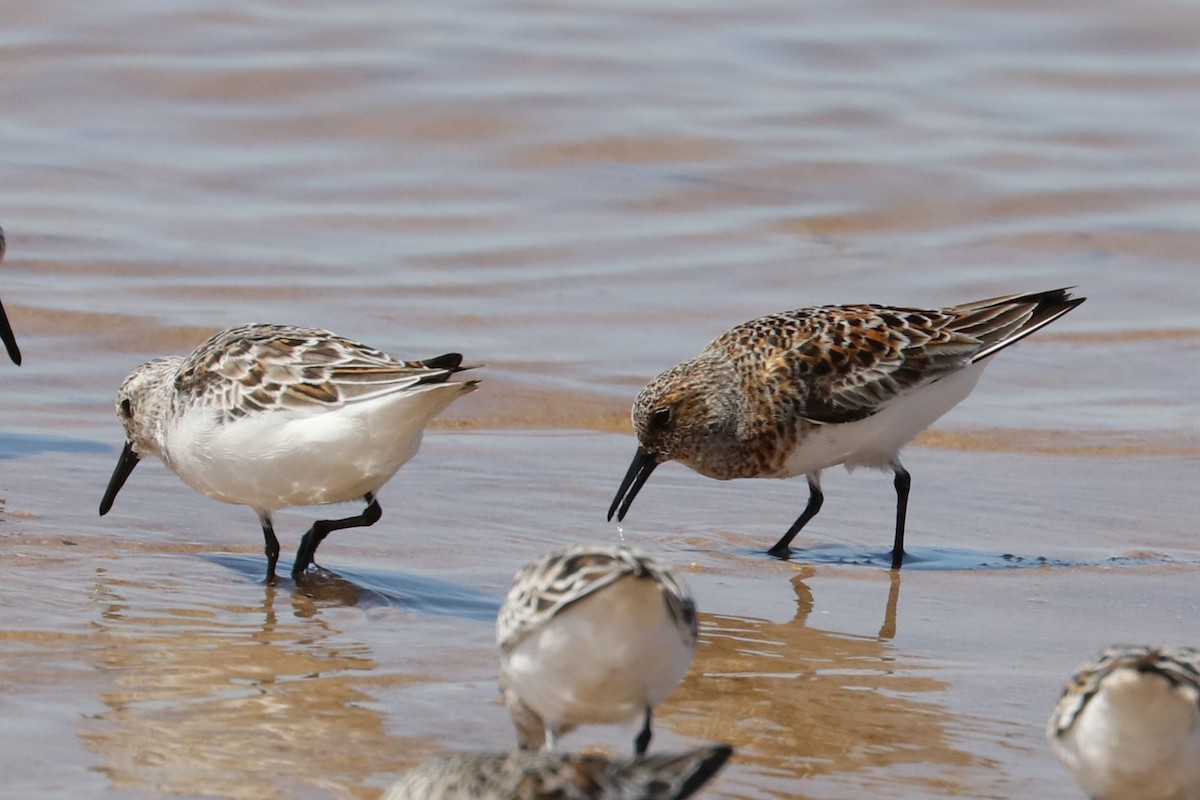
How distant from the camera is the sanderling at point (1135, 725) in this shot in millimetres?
4230

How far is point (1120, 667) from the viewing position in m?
4.27

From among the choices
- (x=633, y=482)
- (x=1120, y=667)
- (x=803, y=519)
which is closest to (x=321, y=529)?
(x=633, y=482)

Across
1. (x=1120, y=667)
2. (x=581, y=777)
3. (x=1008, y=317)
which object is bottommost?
(x=581, y=777)

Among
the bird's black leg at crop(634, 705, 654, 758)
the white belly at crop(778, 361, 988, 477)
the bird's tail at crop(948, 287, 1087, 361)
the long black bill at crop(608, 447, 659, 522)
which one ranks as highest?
the bird's tail at crop(948, 287, 1087, 361)

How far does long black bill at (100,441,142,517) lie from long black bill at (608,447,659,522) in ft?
6.51

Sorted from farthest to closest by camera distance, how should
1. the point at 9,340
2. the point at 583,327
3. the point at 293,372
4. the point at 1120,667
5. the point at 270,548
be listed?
the point at 583,327
the point at 9,340
the point at 270,548
the point at 293,372
the point at 1120,667

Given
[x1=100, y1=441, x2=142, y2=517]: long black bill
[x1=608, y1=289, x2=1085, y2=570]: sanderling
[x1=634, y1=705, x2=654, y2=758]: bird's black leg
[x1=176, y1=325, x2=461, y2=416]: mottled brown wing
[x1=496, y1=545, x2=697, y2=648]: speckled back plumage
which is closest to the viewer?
→ [x1=496, y1=545, x2=697, y2=648]: speckled back plumage

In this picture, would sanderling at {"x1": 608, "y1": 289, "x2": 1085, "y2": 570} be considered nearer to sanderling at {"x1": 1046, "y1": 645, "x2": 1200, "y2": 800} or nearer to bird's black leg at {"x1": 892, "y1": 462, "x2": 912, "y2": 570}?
bird's black leg at {"x1": 892, "y1": 462, "x2": 912, "y2": 570}

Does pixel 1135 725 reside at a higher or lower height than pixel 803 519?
higher

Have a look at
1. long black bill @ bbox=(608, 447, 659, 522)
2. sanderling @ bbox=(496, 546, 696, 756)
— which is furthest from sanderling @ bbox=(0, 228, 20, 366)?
sanderling @ bbox=(496, 546, 696, 756)

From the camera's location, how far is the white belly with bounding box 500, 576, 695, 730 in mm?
4629

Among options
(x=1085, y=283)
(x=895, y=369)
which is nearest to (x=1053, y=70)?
(x=1085, y=283)

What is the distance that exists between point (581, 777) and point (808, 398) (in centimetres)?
455

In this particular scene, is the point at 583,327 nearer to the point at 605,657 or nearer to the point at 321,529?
the point at 321,529
